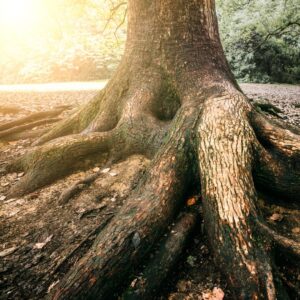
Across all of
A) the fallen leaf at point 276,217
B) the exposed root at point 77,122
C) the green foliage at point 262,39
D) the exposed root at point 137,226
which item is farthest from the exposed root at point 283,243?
the green foliage at point 262,39

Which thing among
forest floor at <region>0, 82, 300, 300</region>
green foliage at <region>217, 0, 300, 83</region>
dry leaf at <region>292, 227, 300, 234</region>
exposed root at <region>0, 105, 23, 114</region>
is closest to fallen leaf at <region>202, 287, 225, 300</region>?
forest floor at <region>0, 82, 300, 300</region>

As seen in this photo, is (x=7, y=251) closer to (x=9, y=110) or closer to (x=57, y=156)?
(x=57, y=156)

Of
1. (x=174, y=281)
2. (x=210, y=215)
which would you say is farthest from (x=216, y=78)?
(x=174, y=281)

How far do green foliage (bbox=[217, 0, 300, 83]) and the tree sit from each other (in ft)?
39.4

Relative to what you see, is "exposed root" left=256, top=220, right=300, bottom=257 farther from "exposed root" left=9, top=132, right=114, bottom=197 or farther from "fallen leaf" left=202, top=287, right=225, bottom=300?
"exposed root" left=9, top=132, right=114, bottom=197

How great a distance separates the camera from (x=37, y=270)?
2.49 m

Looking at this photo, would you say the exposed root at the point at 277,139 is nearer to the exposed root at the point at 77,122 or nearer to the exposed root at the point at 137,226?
the exposed root at the point at 137,226

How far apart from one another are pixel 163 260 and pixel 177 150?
1.15m

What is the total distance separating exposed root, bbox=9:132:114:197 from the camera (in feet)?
12.5

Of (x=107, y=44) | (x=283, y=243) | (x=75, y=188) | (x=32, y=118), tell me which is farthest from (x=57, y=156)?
(x=107, y=44)

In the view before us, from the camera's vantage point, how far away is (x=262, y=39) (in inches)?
607

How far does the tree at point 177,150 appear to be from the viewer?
214cm

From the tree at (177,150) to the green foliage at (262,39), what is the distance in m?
12.0

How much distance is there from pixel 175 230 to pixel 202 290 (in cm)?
53
